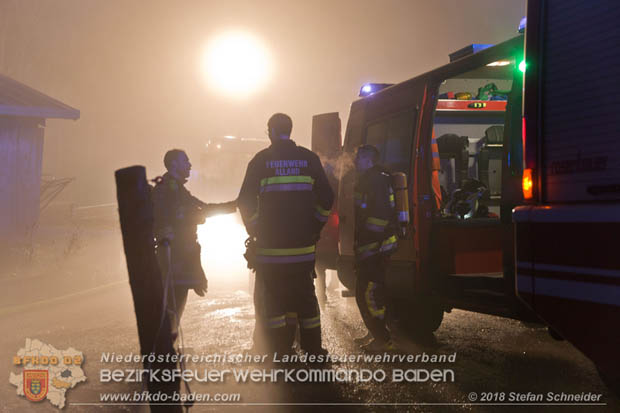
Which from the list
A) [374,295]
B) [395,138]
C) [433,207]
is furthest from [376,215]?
[395,138]

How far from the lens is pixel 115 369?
4898mm

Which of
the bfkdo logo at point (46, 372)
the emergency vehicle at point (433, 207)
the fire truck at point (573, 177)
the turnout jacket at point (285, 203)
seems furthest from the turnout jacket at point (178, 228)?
the fire truck at point (573, 177)

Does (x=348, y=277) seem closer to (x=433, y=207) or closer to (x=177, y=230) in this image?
(x=433, y=207)

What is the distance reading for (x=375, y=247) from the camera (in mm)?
5223

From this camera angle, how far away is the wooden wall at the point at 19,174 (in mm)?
16562

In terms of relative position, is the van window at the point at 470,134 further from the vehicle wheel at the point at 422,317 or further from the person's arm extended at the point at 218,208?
the person's arm extended at the point at 218,208

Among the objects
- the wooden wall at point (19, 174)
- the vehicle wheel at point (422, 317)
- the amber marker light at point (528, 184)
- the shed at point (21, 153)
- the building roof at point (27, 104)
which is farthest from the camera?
the wooden wall at point (19, 174)

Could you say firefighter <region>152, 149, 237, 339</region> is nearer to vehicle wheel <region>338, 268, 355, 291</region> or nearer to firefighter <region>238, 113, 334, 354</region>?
firefighter <region>238, 113, 334, 354</region>

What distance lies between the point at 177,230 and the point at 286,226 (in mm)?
Answer: 972

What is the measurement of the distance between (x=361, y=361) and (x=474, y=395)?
1.18 meters

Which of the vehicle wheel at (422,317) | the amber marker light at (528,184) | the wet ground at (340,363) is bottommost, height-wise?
the wet ground at (340,363)

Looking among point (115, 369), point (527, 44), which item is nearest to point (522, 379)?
point (527, 44)

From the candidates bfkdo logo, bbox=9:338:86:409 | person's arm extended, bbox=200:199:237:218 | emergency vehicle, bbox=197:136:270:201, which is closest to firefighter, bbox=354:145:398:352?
person's arm extended, bbox=200:199:237:218

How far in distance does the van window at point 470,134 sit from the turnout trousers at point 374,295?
8.37 ft
